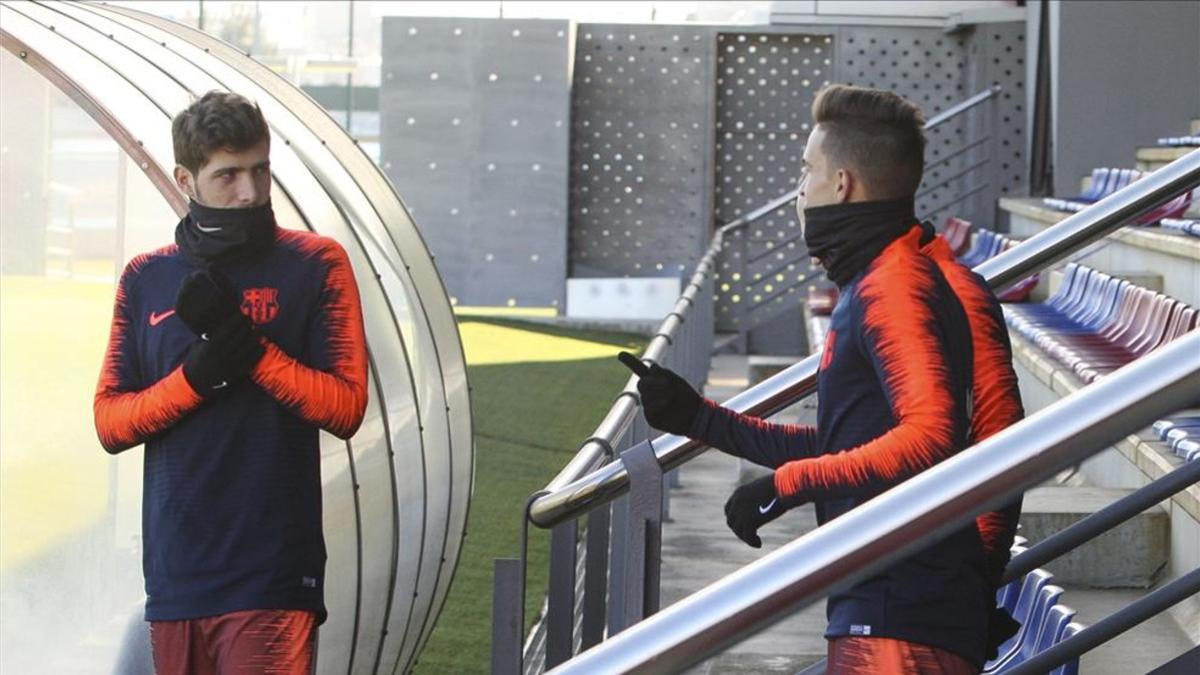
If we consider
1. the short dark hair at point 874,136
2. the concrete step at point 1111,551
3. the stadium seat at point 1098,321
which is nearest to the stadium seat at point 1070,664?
the short dark hair at point 874,136

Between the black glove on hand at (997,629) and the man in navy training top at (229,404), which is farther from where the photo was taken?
the man in navy training top at (229,404)

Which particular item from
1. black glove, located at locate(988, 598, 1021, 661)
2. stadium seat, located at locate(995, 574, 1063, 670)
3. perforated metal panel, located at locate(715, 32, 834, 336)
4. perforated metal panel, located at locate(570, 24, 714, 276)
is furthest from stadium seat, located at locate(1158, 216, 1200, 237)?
perforated metal panel, located at locate(570, 24, 714, 276)

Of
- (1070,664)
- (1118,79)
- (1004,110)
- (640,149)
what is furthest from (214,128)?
(640,149)

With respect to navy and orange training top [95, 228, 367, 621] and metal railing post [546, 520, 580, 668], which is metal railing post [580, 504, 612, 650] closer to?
metal railing post [546, 520, 580, 668]

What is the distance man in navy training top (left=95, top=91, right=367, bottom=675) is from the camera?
319 cm

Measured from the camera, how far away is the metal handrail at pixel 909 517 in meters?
1.81

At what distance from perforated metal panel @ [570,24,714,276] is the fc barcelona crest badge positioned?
14.7m

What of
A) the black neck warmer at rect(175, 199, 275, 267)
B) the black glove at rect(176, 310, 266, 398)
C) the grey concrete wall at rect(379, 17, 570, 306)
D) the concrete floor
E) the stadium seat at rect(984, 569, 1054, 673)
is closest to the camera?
the black glove at rect(176, 310, 266, 398)

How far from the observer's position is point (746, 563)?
7.53m

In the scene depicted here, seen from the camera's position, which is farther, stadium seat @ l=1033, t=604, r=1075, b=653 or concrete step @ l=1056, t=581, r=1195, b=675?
concrete step @ l=1056, t=581, r=1195, b=675

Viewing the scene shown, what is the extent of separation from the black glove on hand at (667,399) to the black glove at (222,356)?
0.78 m

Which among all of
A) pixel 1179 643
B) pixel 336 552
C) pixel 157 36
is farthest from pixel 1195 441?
pixel 157 36

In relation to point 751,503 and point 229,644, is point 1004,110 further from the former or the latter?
point 751,503

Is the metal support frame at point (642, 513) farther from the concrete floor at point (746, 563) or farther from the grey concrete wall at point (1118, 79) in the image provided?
the grey concrete wall at point (1118, 79)
